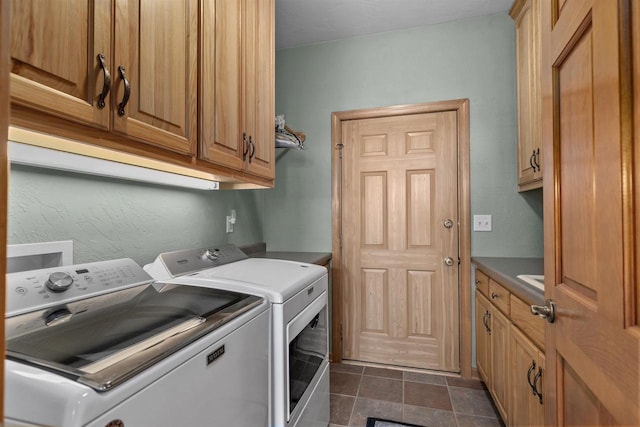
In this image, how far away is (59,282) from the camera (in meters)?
0.87

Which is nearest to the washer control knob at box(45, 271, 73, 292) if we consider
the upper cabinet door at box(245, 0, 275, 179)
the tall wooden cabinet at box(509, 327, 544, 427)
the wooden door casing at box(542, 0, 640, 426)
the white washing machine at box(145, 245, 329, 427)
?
the white washing machine at box(145, 245, 329, 427)

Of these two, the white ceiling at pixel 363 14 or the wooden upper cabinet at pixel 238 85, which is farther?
the white ceiling at pixel 363 14

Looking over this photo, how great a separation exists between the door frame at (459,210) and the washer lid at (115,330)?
1582 mm

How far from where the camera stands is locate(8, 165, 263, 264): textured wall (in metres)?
0.95

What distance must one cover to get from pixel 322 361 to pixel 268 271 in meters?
0.62

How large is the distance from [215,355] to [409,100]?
229 centimetres

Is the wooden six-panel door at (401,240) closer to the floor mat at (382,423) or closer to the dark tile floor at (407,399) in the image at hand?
the dark tile floor at (407,399)

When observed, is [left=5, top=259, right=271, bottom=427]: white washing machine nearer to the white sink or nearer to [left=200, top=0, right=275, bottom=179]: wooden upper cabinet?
[left=200, top=0, right=275, bottom=179]: wooden upper cabinet

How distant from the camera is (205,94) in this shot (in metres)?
1.18

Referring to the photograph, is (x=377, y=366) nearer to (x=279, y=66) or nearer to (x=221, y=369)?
(x=221, y=369)

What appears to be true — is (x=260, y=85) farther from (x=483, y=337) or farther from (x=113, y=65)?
(x=483, y=337)

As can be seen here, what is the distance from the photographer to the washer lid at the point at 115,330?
20.4 inches

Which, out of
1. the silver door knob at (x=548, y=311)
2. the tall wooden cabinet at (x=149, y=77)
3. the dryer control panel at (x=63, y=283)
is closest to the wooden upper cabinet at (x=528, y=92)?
the silver door knob at (x=548, y=311)

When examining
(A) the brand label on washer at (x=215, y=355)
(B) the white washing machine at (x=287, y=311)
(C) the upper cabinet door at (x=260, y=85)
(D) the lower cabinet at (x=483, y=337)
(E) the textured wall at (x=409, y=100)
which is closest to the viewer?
(A) the brand label on washer at (x=215, y=355)
